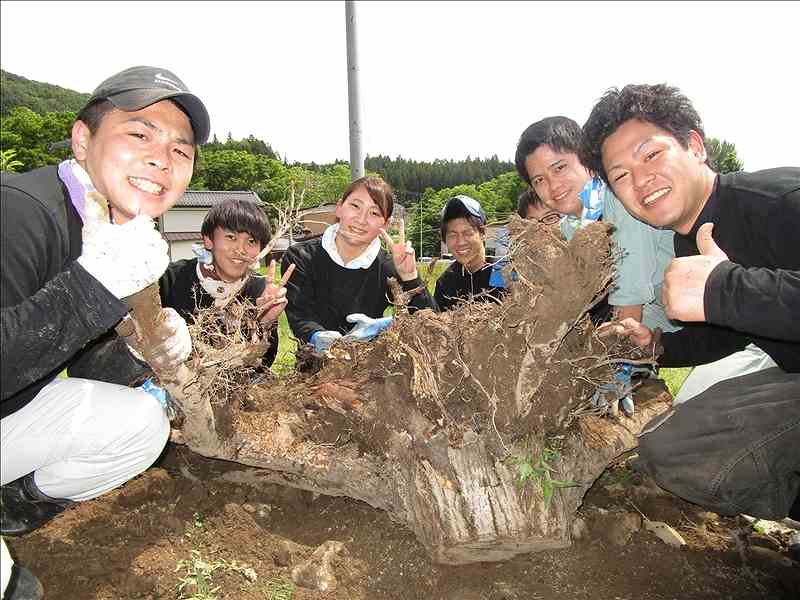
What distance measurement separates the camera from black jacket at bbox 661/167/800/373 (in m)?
1.57

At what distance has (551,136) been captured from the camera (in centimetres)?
280

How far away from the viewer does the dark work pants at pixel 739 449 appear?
200 cm

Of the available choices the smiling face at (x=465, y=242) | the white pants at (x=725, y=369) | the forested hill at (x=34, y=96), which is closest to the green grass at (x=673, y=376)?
the white pants at (x=725, y=369)

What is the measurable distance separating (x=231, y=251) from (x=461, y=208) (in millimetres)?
1674

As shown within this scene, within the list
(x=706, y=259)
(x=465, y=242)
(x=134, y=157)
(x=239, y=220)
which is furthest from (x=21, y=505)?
(x=465, y=242)

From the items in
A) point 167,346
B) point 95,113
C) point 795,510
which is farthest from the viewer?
point 795,510

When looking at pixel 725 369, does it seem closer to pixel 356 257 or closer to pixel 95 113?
pixel 356 257

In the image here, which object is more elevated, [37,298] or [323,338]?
[37,298]

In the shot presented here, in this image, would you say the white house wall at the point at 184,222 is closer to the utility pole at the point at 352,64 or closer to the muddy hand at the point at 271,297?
the utility pole at the point at 352,64

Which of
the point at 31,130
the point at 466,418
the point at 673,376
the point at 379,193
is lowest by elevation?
the point at 673,376

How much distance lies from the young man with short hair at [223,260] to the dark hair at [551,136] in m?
1.79

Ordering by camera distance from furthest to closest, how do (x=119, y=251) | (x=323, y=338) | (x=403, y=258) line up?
(x=403, y=258)
(x=323, y=338)
(x=119, y=251)

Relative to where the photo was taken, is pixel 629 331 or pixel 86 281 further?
pixel 629 331

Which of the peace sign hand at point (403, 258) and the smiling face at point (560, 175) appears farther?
the peace sign hand at point (403, 258)
